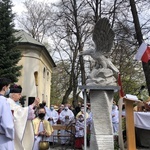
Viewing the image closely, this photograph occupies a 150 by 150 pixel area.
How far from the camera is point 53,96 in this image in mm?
47625

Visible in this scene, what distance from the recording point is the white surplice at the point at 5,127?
4.26 meters

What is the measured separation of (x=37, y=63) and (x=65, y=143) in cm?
1532

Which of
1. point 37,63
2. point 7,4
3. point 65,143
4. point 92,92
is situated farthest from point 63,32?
point 92,92

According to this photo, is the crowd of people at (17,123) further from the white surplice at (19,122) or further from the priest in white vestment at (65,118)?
the priest in white vestment at (65,118)

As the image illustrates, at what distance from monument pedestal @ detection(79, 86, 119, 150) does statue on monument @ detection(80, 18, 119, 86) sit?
0.77ft

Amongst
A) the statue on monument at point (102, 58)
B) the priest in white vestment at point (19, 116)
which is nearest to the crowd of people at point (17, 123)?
the priest in white vestment at point (19, 116)

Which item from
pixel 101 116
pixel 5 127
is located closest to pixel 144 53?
pixel 101 116

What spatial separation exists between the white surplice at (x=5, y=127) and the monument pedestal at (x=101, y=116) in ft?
11.6

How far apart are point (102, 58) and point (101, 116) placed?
5.44 ft

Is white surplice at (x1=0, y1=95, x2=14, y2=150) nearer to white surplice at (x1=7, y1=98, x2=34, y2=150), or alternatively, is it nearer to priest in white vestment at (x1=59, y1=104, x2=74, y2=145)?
white surplice at (x1=7, y1=98, x2=34, y2=150)

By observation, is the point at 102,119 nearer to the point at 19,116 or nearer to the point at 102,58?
the point at 102,58

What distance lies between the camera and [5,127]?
4246 millimetres

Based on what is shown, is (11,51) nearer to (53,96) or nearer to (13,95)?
(13,95)

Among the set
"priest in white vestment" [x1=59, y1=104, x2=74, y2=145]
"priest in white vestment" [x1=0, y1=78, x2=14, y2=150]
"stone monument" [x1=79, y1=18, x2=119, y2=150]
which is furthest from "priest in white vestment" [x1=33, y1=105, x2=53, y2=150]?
"priest in white vestment" [x1=59, y1=104, x2=74, y2=145]
